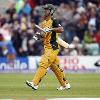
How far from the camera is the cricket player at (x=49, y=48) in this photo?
48.1ft

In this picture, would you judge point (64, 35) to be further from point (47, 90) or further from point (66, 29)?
point (47, 90)

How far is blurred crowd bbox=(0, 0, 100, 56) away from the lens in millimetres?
24344

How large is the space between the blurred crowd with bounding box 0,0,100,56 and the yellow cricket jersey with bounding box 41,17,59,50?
355 inches

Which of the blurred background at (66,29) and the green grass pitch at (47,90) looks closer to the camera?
the green grass pitch at (47,90)

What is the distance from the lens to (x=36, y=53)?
2470 cm

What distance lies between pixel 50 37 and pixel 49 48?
0.26m

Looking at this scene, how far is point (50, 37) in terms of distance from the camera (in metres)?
15.0

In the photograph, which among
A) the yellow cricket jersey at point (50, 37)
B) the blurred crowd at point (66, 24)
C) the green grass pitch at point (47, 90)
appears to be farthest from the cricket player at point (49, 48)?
the blurred crowd at point (66, 24)

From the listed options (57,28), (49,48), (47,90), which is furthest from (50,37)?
(47,90)

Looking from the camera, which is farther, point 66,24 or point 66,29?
point 66,24

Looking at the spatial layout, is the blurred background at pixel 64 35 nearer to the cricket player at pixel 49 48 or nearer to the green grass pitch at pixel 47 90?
the green grass pitch at pixel 47 90

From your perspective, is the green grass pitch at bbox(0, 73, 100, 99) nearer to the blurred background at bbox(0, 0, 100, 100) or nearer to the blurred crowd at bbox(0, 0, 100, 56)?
the blurred background at bbox(0, 0, 100, 100)

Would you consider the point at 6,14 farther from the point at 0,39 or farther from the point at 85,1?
the point at 85,1

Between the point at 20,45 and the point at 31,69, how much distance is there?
4.59ft
